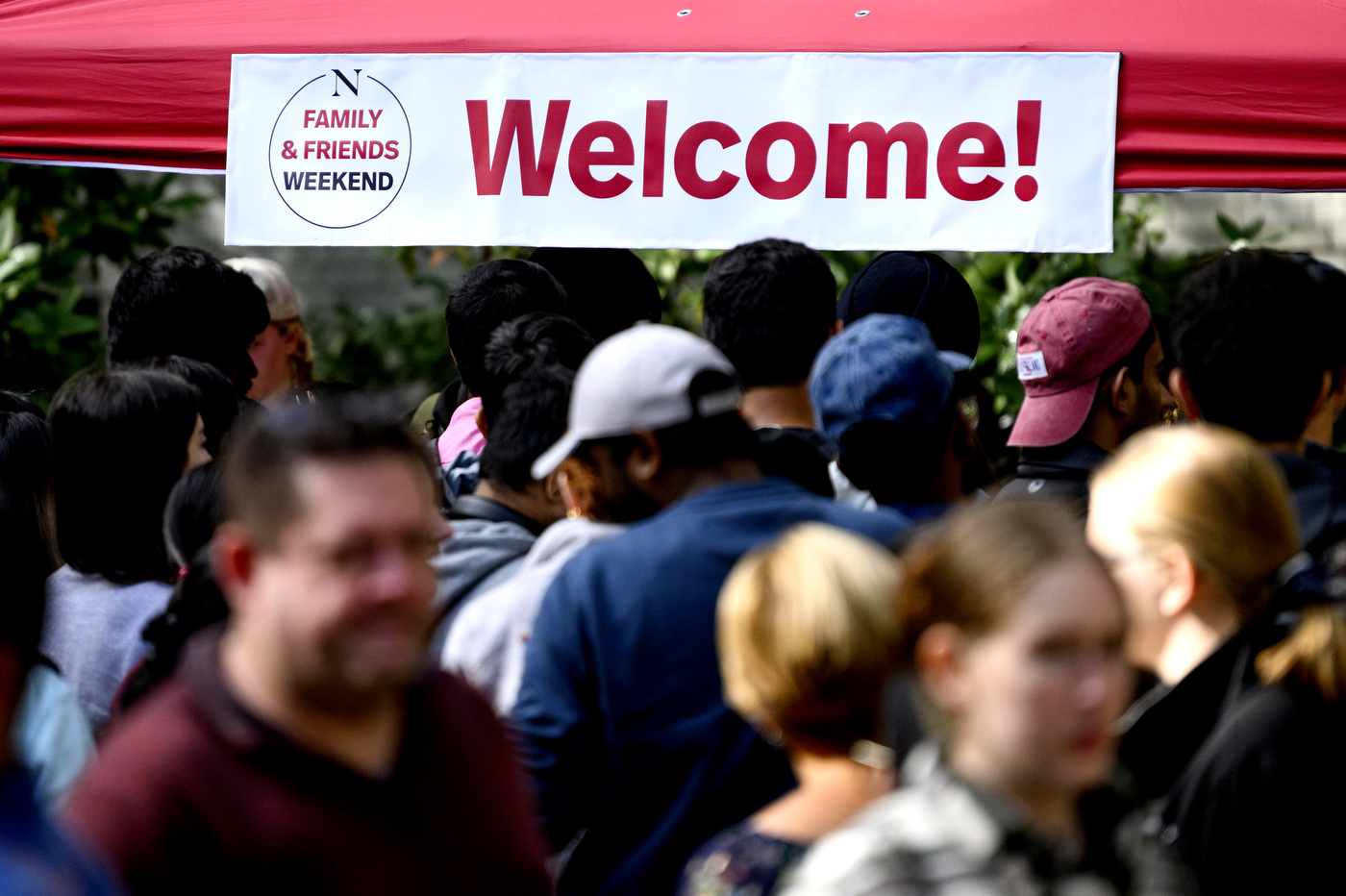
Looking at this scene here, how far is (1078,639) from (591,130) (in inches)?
95.9

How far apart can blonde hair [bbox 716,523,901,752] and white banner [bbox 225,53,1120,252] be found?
72.4 inches

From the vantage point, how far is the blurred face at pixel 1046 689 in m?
1.67

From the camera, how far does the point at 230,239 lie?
3.99 m

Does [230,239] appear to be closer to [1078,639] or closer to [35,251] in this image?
[1078,639]

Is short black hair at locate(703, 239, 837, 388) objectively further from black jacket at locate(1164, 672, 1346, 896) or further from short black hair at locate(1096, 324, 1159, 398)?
black jacket at locate(1164, 672, 1346, 896)

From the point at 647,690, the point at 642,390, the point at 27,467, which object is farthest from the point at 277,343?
the point at 647,690

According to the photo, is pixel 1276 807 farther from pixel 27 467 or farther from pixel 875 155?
pixel 27 467

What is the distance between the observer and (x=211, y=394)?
3588mm

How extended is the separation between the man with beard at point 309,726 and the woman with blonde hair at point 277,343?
298 centimetres

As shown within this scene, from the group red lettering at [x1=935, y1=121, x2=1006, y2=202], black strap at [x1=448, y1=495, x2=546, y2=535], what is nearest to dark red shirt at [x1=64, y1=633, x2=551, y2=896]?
black strap at [x1=448, y1=495, x2=546, y2=535]

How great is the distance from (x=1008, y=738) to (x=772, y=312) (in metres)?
1.90

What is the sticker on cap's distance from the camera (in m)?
3.57

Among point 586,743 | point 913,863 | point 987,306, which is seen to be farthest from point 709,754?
point 987,306

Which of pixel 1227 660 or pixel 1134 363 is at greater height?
pixel 1134 363
